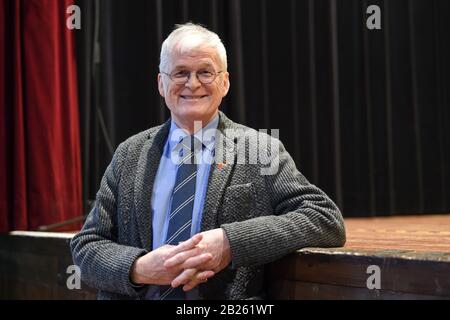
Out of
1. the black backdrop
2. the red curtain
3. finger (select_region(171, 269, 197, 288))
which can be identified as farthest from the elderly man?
the black backdrop

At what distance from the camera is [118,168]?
1367 millimetres

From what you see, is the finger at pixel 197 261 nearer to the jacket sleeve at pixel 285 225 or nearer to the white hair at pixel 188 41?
the jacket sleeve at pixel 285 225

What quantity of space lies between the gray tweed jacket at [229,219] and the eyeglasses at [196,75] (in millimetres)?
115

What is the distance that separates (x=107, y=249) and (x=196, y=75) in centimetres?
44

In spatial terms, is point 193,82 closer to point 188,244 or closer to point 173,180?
point 173,180

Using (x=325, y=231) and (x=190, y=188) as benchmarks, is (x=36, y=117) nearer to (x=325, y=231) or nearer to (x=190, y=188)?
(x=190, y=188)

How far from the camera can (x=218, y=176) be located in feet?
4.22

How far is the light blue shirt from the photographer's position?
1.29m

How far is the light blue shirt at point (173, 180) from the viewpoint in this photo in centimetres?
129

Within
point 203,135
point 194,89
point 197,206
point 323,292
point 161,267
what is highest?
point 194,89

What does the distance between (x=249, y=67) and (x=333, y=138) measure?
2.11 feet

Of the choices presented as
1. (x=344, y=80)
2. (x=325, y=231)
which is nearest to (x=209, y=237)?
(x=325, y=231)

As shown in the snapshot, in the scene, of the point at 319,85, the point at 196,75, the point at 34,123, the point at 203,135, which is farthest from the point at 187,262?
the point at 319,85

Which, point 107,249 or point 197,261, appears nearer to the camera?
point 197,261
